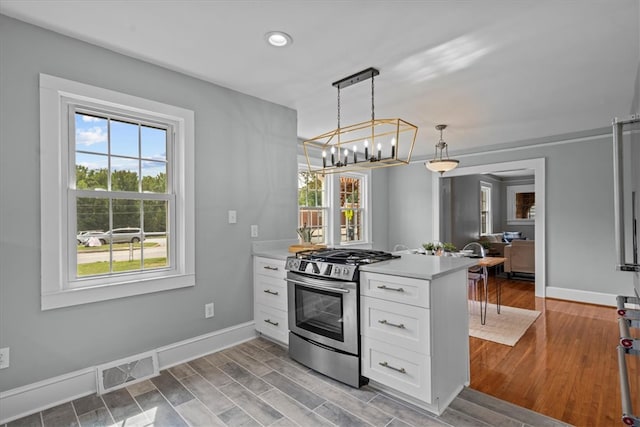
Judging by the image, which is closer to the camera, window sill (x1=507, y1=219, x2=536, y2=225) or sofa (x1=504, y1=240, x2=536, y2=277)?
sofa (x1=504, y1=240, x2=536, y2=277)

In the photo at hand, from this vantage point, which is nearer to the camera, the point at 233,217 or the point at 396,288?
the point at 396,288

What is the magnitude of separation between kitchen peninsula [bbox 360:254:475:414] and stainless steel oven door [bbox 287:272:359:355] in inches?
3.4

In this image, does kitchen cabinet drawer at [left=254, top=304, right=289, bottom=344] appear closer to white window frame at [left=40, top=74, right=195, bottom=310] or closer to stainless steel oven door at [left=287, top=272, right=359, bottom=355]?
stainless steel oven door at [left=287, top=272, right=359, bottom=355]

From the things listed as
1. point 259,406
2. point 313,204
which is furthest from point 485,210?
point 259,406

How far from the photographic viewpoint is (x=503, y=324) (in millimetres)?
3848

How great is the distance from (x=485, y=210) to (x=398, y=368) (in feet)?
26.1

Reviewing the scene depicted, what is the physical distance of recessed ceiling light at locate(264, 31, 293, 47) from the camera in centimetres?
228

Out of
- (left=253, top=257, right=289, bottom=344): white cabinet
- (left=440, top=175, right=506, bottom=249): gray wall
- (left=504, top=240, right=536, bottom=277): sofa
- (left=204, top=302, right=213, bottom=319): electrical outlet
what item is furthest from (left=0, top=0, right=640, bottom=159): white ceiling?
(left=440, top=175, right=506, bottom=249): gray wall

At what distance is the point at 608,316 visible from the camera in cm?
414

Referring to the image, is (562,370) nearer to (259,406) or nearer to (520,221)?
(259,406)

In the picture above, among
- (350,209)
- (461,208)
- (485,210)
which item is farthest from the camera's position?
(485,210)

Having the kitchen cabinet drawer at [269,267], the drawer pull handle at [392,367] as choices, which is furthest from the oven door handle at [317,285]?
the drawer pull handle at [392,367]

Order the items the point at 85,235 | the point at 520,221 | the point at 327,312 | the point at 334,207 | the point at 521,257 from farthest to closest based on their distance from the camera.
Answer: the point at 520,221, the point at 521,257, the point at 334,207, the point at 327,312, the point at 85,235

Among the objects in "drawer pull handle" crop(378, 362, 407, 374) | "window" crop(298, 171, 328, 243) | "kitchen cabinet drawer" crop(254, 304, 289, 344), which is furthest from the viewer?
"window" crop(298, 171, 328, 243)
